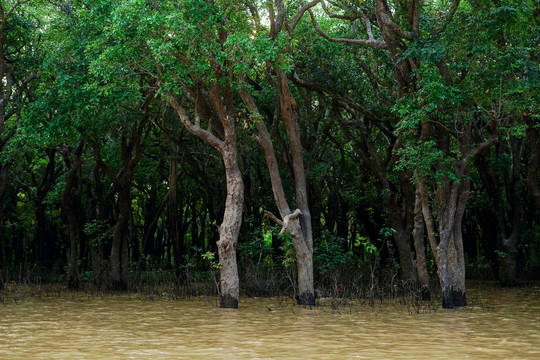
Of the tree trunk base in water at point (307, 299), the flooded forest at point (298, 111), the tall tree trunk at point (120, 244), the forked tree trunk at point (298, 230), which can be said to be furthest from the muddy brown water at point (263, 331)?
the tall tree trunk at point (120, 244)

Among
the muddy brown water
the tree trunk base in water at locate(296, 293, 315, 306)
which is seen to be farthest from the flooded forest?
the muddy brown water

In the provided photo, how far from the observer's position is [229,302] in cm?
1566

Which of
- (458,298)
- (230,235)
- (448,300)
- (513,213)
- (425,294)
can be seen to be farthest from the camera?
(513,213)

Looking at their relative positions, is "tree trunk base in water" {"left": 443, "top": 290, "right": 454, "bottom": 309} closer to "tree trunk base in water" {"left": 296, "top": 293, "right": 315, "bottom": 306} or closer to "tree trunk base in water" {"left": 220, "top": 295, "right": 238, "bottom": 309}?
"tree trunk base in water" {"left": 296, "top": 293, "right": 315, "bottom": 306}

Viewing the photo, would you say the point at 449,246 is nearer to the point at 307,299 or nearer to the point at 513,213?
the point at 307,299

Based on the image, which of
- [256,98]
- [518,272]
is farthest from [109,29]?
[518,272]

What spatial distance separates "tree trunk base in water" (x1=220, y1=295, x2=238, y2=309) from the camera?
1562 cm

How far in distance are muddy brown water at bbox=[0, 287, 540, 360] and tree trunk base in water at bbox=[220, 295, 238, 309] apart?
11.6 inches

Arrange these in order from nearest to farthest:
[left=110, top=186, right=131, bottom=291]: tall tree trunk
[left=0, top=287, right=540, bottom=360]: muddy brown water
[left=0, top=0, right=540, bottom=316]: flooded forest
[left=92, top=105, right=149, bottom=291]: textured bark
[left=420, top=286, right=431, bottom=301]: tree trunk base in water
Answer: [left=0, top=287, right=540, bottom=360]: muddy brown water
[left=0, top=0, right=540, bottom=316]: flooded forest
[left=420, top=286, right=431, bottom=301]: tree trunk base in water
[left=92, top=105, right=149, bottom=291]: textured bark
[left=110, top=186, right=131, bottom=291]: tall tree trunk

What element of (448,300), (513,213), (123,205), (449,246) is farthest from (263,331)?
(513,213)

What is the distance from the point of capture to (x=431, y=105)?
1387cm

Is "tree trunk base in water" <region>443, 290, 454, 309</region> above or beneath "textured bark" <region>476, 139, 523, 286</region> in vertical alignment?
beneath

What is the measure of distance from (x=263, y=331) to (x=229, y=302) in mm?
4380

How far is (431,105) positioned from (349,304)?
5.44 meters
